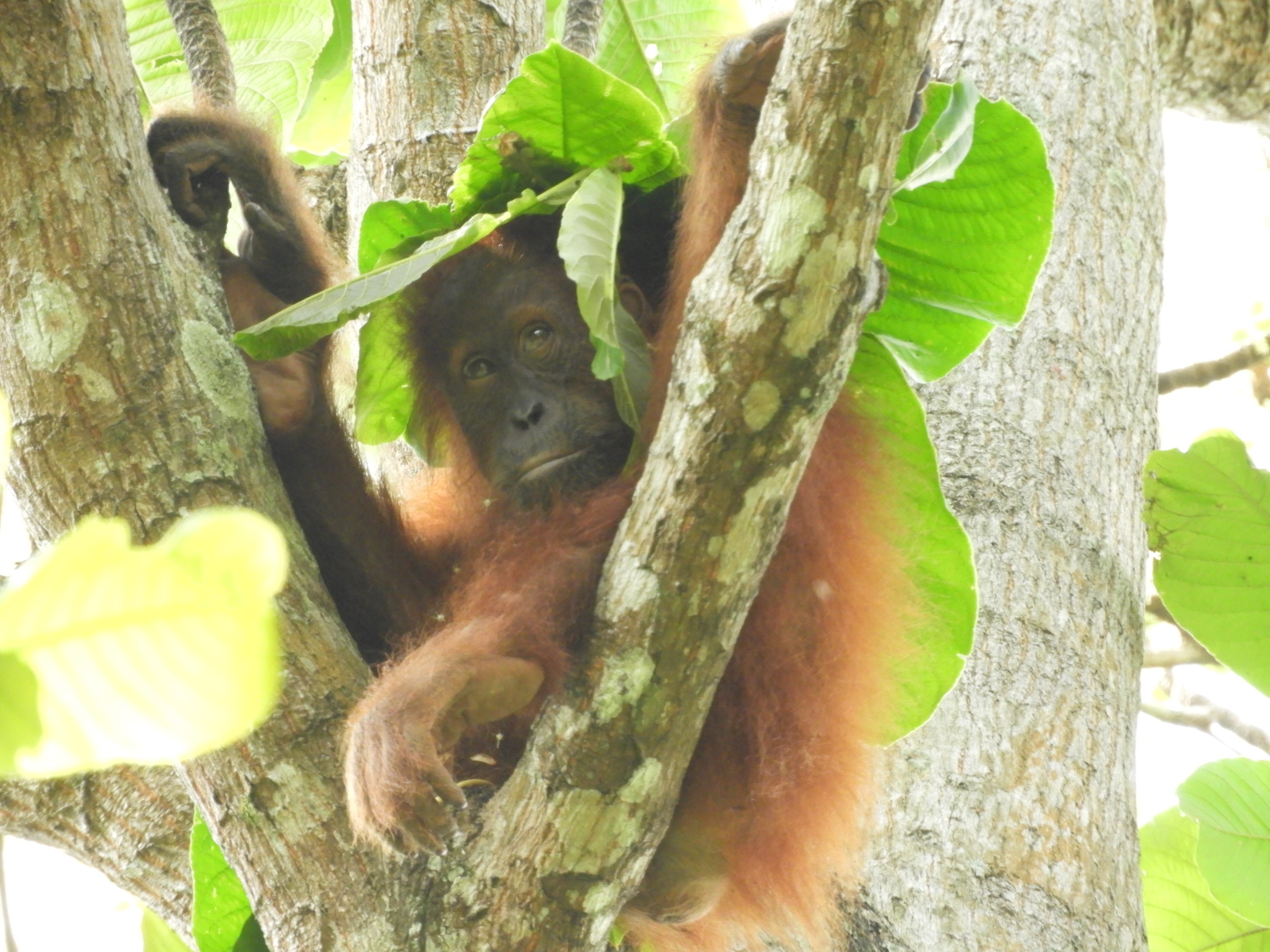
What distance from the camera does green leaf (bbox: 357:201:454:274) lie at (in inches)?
82.0

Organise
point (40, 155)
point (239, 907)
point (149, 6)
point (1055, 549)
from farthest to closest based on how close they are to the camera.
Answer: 1. point (149, 6)
2. point (1055, 549)
3. point (239, 907)
4. point (40, 155)

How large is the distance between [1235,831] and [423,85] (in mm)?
2279

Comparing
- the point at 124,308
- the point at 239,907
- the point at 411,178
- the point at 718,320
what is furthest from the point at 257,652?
the point at 411,178

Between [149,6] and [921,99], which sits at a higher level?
[149,6]

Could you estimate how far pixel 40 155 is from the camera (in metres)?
1.70

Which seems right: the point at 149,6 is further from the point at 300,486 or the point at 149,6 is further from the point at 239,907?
the point at 239,907

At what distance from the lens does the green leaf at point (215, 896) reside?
1996 mm

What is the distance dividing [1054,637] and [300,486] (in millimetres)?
1369

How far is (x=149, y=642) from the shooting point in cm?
52

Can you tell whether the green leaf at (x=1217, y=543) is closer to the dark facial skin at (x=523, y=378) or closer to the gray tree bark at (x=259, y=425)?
the dark facial skin at (x=523, y=378)

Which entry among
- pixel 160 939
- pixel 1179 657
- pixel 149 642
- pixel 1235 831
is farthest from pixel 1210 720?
pixel 149 642

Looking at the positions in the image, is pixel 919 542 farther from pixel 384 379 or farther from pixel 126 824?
pixel 126 824

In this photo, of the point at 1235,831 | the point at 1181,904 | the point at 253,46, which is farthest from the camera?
the point at 253,46

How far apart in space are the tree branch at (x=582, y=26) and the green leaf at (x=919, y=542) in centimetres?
131
